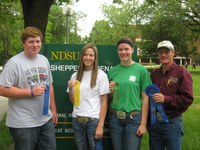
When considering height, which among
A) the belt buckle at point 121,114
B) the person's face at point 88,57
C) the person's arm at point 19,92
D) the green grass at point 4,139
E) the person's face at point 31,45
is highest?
the person's face at point 31,45

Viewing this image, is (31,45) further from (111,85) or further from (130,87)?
(130,87)

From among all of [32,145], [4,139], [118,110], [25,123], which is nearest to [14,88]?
[25,123]

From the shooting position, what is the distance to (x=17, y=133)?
3.64 m

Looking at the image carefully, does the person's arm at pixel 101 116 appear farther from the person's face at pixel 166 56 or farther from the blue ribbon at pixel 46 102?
the person's face at pixel 166 56

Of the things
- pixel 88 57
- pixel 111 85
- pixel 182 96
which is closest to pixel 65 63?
pixel 88 57

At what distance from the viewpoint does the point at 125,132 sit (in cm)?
399

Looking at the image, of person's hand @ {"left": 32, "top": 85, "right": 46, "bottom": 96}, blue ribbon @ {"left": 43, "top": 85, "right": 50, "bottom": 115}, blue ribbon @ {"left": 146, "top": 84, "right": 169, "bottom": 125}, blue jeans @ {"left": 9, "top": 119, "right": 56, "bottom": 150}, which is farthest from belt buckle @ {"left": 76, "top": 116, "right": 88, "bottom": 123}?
blue ribbon @ {"left": 146, "top": 84, "right": 169, "bottom": 125}

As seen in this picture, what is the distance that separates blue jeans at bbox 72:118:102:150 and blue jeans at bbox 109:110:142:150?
0.23 meters

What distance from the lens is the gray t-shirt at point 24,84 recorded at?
3.53 metres

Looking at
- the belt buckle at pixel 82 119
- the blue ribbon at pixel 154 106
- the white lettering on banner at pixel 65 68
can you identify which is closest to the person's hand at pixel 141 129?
the blue ribbon at pixel 154 106

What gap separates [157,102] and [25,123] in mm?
1522

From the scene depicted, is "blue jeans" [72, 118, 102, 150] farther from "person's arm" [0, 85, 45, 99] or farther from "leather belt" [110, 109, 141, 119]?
"person's arm" [0, 85, 45, 99]

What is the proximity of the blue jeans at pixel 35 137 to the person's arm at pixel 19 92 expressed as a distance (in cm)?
39

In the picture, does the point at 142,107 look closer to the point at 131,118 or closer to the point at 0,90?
the point at 131,118
